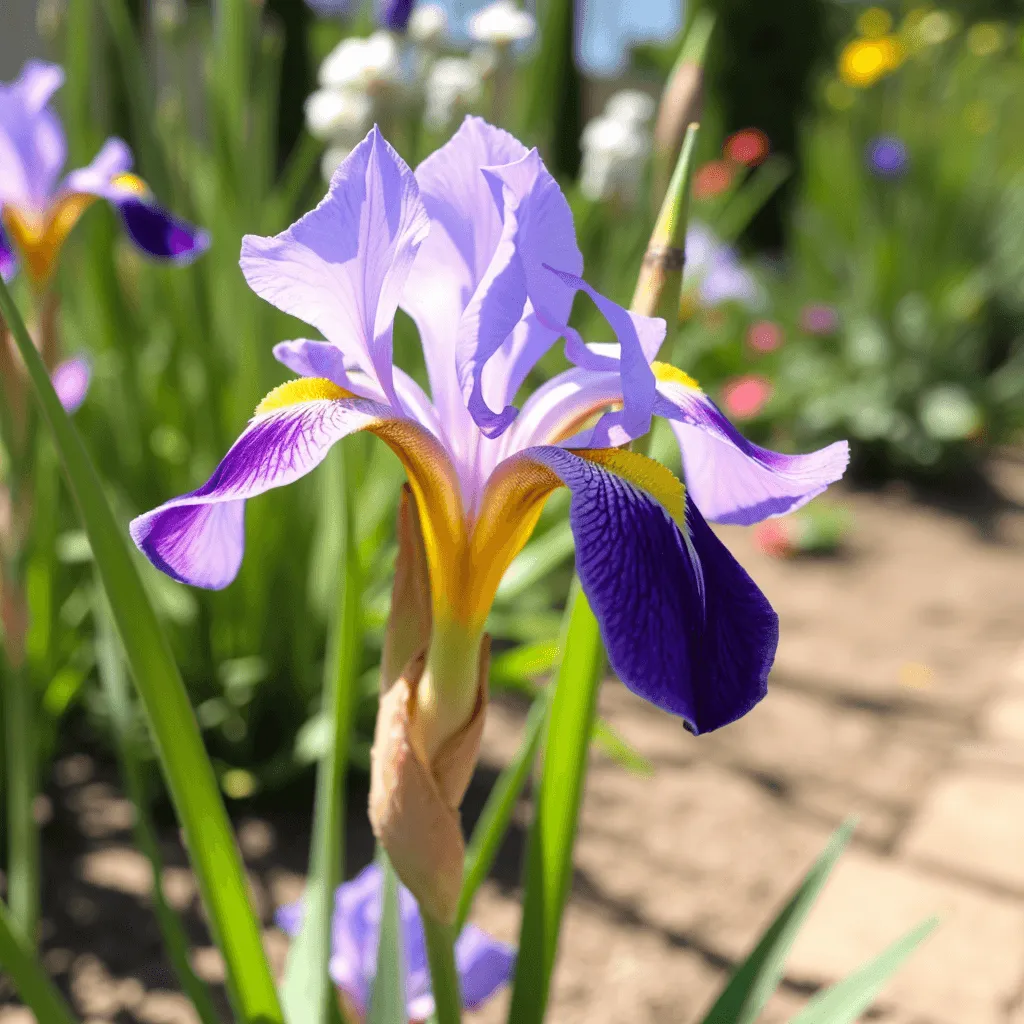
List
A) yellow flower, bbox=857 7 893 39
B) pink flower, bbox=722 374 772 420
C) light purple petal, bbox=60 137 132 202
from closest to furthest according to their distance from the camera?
light purple petal, bbox=60 137 132 202, pink flower, bbox=722 374 772 420, yellow flower, bbox=857 7 893 39

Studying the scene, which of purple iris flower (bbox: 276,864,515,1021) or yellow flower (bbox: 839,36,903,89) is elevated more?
yellow flower (bbox: 839,36,903,89)

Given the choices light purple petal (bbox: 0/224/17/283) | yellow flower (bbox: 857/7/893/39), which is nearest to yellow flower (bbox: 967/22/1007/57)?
yellow flower (bbox: 857/7/893/39)

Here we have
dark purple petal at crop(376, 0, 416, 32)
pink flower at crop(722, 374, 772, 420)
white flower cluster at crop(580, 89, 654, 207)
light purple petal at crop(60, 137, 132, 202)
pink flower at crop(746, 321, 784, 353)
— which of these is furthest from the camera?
pink flower at crop(746, 321, 784, 353)

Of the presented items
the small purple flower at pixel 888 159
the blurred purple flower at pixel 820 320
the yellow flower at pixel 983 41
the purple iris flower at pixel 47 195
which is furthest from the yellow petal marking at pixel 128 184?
the yellow flower at pixel 983 41

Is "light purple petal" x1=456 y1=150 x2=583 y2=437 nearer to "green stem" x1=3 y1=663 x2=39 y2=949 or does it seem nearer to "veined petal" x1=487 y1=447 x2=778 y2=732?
"veined petal" x1=487 y1=447 x2=778 y2=732

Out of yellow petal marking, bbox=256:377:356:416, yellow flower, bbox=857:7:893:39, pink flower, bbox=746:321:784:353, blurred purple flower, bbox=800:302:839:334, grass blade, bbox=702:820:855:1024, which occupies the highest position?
yellow petal marking, bbox=256:377:356:416

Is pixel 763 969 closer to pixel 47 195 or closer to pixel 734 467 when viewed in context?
pixel 734 467
